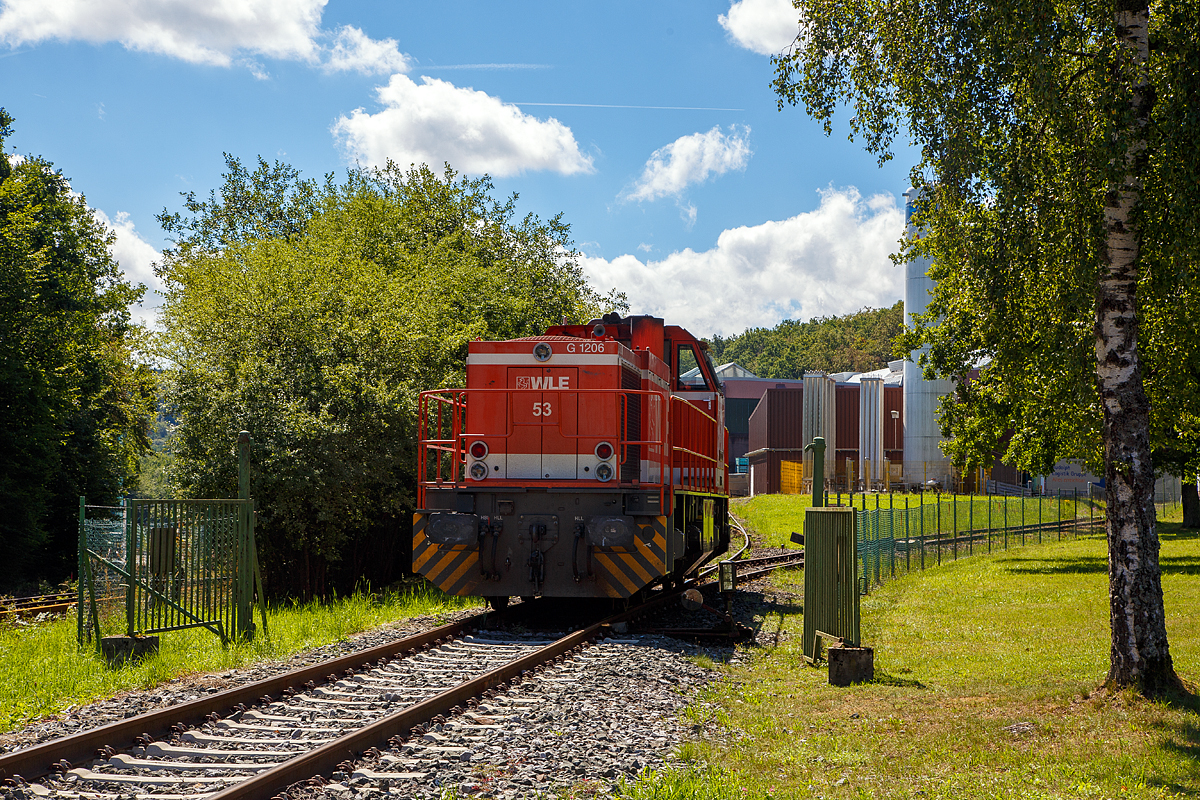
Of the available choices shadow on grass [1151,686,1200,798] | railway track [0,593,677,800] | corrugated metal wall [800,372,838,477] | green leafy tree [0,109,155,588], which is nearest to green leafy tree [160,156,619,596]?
green leafy tree [0,109,155,588]

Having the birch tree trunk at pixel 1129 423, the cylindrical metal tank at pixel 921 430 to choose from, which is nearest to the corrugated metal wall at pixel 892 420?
the cylindrical metal tank at pixel 921 430

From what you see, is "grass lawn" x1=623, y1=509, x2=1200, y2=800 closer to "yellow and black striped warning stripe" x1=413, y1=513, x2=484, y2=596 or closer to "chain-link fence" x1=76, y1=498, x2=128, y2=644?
"yellow and black striped warning stripe" x1=413, y1=513, x2=484, y2=596

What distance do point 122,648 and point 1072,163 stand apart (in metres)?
10.00

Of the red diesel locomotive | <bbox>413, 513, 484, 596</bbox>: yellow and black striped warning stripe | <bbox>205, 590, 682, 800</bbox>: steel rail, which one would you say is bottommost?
<bbox>205, 590, 682, 800</bbox>: steel rail

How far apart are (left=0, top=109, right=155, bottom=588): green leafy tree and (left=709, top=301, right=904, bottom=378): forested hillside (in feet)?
293

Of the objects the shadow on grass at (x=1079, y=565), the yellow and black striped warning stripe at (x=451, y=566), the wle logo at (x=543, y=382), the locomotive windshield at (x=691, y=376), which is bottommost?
the shadow on grass at (x=1079, y=565)

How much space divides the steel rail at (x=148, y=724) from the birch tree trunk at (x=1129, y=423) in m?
6.72

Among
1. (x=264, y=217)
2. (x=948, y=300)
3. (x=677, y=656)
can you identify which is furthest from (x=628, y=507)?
(x=264, y=217)

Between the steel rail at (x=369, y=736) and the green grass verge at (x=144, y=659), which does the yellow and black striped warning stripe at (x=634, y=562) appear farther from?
the green grass verge at (x=144, y=659)

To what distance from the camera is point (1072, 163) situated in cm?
820

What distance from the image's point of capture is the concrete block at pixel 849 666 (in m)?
9.09

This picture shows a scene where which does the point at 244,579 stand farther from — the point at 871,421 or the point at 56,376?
the point at 871,421

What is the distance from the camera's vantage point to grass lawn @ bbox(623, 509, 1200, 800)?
566 centimetres

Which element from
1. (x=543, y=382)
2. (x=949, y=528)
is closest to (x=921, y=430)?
(x=949, y=528)
